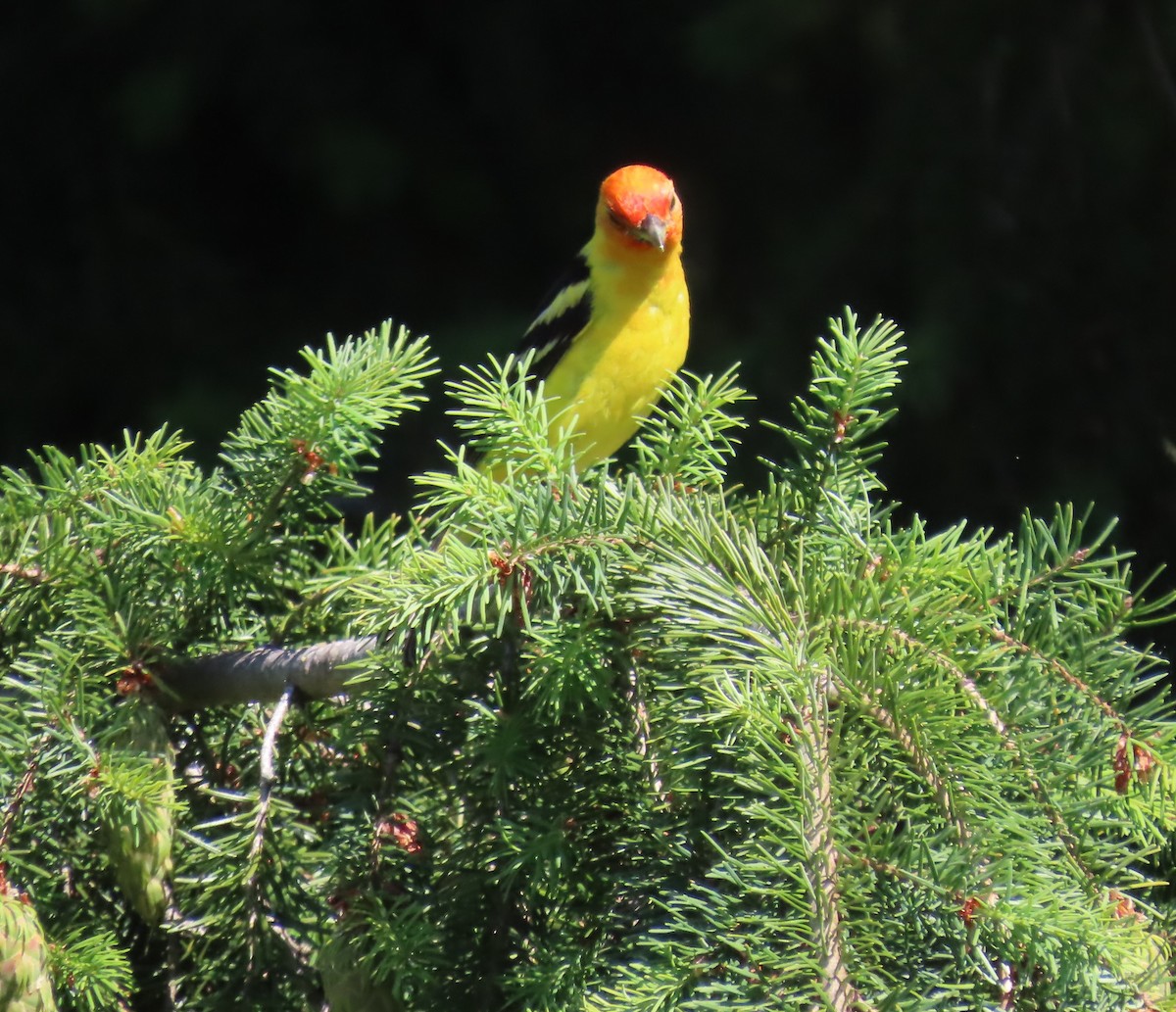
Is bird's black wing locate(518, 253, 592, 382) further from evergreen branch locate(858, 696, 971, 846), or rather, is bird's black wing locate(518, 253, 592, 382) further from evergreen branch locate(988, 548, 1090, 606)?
evergreen branch locate(858, 696, 971, 846)

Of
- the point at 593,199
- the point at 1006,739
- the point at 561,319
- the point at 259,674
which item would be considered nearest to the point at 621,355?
the point at 561,319

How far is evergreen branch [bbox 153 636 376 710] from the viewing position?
3.36 ft

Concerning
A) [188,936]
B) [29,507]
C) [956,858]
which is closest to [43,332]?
[29,507]

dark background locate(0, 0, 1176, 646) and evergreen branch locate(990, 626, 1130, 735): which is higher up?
dark background locate(0, 0, 1176, 646)

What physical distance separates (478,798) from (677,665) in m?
0.17

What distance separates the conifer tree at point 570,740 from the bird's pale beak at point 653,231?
89 cm

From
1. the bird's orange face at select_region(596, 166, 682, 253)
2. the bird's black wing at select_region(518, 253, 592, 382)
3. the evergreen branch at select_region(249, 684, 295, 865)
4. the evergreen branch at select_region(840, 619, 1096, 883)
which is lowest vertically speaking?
the evergreen branch at select_region(249, 684, 295, 865)

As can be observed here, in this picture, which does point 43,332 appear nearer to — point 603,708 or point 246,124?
point 246,124

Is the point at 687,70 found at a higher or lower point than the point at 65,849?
higher

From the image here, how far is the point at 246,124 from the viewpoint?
3320 mm

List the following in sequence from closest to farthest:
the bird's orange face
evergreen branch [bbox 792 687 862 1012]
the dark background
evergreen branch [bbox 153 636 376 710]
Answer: evergreen branch [bbox 792 687 862 1012], evergreen branch [bbox 153 636 376 710], the bird's orange face, the dark background

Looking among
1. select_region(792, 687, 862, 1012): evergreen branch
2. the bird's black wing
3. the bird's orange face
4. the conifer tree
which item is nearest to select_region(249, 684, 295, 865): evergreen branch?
the conifer tree

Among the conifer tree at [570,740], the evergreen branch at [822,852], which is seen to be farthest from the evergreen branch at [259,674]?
the evergreen branch at [822,852]

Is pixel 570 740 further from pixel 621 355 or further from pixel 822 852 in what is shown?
pixel 621 355
